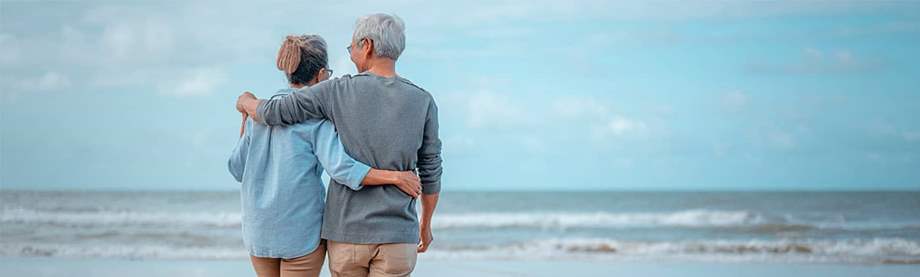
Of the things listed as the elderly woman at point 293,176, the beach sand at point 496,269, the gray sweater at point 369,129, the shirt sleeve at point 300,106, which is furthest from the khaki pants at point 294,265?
→ the beach sand at point 496,269

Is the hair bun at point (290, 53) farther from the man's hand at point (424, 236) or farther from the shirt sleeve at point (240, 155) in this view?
the man's hand at point (424, 236)

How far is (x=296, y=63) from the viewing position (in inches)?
91.0

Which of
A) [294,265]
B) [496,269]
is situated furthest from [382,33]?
[496,269]

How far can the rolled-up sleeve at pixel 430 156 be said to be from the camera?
2285mm

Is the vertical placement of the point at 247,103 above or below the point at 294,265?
above

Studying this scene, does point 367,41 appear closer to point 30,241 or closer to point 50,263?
point 50,263

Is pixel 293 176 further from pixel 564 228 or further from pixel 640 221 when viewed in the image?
pixel 640 221

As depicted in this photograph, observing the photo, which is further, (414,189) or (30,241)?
(30,241)

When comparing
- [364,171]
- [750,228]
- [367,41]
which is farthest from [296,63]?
[750,228]

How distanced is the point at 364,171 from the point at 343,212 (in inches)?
5.3

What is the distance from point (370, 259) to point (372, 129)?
0.30 metres

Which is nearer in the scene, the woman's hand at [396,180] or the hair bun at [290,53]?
the woman's hand at [396,180]

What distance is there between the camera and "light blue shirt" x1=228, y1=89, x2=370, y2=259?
7.34 feet

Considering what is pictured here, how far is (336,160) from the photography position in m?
2.17
